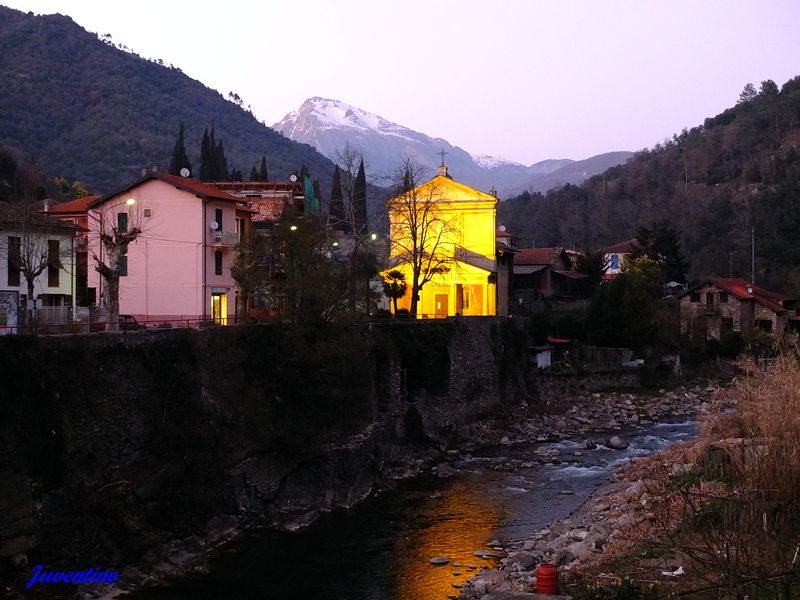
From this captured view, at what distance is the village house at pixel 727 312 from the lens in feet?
190

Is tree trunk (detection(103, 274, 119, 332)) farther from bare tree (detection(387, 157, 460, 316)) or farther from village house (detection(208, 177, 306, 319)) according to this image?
bare tree (detection(387, 157, 460, 316))

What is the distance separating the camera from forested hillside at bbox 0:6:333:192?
394 feet

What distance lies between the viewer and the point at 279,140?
183m

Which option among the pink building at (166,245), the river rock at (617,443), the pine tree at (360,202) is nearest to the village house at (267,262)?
the pink building at (166,245)

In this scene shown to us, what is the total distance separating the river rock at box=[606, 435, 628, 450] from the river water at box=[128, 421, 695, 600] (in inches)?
57.0

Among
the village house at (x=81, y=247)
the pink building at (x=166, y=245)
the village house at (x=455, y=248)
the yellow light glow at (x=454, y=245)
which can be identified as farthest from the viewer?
the village house at (x=455, y=248)

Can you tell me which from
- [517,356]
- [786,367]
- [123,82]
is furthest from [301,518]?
[123,82]

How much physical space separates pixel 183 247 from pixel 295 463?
44.9 feet

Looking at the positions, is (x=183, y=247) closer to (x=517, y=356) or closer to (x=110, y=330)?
(x=110, y=330)

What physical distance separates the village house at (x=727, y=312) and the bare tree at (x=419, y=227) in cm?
2003

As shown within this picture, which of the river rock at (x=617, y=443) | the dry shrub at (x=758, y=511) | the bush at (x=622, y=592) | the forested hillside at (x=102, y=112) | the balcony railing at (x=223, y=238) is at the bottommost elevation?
the river rock at (x=617, y=443)

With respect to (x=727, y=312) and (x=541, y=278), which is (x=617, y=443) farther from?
(x=541, y=278)

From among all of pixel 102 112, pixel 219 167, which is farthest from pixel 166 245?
pixel 102 112

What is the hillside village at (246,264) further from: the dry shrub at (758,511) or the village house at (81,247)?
the dry shrub at (758,511)
